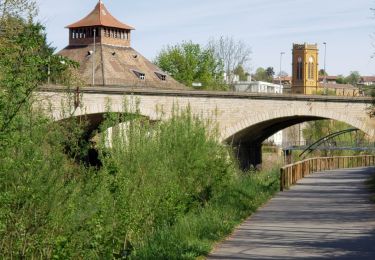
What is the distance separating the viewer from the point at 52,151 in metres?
12.4

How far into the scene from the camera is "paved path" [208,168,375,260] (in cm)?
1161

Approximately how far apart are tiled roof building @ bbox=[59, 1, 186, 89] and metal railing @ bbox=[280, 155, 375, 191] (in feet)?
52.5

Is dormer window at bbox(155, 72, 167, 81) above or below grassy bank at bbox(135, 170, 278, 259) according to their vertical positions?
above

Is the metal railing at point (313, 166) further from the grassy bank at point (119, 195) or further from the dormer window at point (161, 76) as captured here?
the dormer window at point (161, 76)

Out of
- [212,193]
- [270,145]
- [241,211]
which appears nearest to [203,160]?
[212,193]

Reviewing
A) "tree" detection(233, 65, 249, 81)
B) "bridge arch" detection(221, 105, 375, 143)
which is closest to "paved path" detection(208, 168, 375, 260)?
"bridge arch" detection(221, 105, 375, 143)

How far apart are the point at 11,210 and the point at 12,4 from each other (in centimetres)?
1240

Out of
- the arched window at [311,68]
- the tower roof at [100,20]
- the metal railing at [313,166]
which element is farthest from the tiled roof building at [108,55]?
the arched window at [311,68]

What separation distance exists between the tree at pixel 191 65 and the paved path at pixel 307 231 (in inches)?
2328

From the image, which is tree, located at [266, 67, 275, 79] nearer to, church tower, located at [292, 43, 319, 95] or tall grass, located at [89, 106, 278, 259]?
church tower, located at [292, 43, 319, 95]

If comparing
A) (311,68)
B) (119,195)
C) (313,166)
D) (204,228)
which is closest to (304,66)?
(311,68)

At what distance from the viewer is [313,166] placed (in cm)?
4112

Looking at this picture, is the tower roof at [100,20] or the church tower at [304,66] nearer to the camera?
the tower roof at [100,20]

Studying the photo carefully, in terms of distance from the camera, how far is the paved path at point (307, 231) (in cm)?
1161
